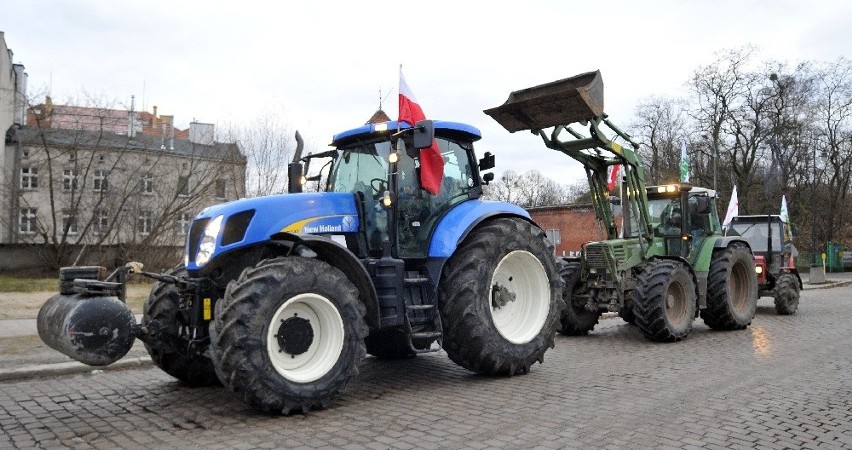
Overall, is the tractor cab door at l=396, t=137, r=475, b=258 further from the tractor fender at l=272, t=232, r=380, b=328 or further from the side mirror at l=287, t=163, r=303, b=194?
the side mirror at l=287, t=163, r=303, b=194

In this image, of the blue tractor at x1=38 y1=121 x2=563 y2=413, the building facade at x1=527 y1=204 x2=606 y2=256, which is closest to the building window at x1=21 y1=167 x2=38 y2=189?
the building facade at x1=527 y1=204 x2=606 y2=256

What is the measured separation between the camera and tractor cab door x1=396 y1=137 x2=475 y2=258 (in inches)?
268

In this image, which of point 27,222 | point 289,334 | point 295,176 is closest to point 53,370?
Result: point 295,176

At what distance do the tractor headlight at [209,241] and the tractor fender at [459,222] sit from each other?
206cm

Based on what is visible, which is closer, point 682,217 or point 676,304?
point 676,304

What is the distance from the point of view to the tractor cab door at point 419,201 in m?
6.81

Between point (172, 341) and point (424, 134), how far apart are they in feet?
9.41

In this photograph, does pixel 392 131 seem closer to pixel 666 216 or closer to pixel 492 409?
pixel 492 409

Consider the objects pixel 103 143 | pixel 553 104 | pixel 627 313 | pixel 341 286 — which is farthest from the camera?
pixel 103 143

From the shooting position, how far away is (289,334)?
5.52m

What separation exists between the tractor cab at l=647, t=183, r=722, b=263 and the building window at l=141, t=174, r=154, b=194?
808 inches

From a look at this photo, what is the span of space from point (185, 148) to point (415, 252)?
24.8 metres

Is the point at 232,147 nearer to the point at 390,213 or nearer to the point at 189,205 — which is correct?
the point at 189,205

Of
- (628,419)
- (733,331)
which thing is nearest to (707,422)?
(628,419)
